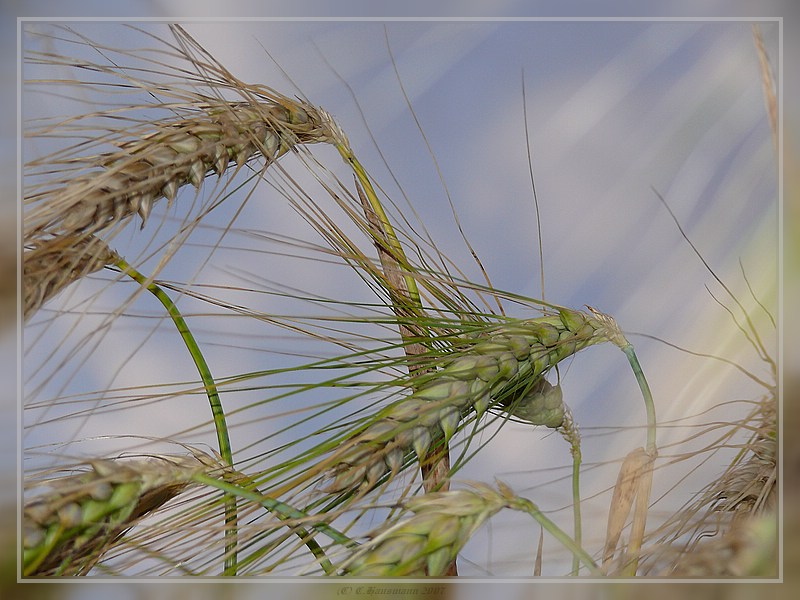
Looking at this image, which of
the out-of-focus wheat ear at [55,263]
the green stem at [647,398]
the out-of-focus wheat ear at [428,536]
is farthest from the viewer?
the green stem at [647,398]

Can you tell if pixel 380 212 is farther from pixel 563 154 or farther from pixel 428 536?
pixel 428 536

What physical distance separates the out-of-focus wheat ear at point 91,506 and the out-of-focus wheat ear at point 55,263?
0.19 m

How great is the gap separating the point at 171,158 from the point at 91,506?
33 cm

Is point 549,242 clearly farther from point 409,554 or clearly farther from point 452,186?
point 409,554

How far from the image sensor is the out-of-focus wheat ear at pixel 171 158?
587mm

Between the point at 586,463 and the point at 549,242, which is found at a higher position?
the point at 549,242

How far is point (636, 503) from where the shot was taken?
70 cm

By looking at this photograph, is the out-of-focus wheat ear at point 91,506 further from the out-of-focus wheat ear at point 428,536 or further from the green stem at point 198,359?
the out-of-focus wheat ear at point 428,536

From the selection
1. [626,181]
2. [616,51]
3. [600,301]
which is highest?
[616,51]

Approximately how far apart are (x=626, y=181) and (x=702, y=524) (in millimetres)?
375

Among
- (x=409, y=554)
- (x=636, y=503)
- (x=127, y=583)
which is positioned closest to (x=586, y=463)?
(x=636, y=503)

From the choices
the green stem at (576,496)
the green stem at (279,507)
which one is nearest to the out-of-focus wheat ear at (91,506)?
the green stem at (279,507)

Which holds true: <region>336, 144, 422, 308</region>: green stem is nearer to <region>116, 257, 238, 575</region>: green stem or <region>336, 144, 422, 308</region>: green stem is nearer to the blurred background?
the blurred background

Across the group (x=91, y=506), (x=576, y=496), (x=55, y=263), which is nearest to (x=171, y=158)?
(x=55, y=263)
